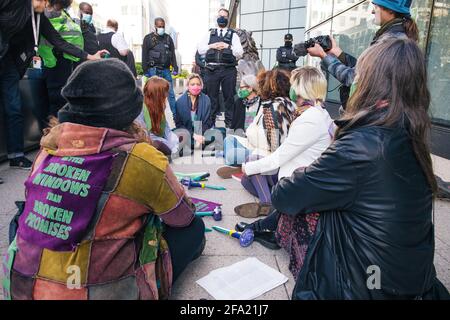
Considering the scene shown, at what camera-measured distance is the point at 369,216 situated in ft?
4.97

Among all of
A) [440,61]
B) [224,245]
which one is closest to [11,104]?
[224,245]

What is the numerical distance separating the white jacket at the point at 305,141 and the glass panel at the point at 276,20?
58.5ft

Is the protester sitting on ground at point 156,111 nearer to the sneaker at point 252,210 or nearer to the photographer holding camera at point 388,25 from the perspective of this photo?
the sneaker at point 252,210

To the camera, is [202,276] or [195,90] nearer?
[202,276]

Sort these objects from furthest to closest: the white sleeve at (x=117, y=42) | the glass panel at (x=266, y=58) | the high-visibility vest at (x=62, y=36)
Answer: the glass panel at (x=266, y=58), the white sleeve at (x=117, y=42), the high-visibility vest at (x=62, y=36)

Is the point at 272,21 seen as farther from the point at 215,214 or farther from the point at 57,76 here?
the point at 215,214

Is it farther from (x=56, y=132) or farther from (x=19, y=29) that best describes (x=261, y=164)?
(x=19, y=29)

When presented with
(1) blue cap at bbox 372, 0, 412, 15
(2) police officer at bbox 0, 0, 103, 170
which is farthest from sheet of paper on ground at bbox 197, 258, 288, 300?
(2) police officer at bbox 0, 0, 103, 170

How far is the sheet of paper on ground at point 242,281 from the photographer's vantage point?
2.01 m

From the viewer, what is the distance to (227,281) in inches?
84.3

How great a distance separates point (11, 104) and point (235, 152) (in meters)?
2.49

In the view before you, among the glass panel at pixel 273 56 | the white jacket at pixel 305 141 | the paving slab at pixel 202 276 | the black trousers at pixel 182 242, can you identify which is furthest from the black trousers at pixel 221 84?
the glass panel at pixel 273 56

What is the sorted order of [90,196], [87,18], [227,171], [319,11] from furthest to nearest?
[319,11] → [87,18] → [227,171] → [90,196]
